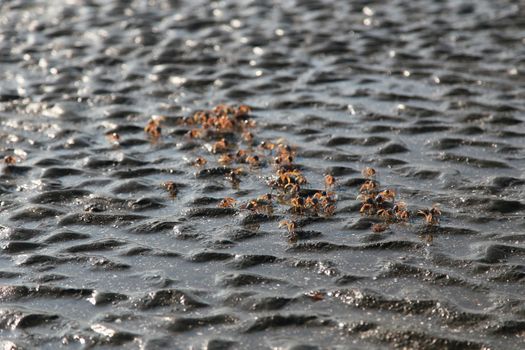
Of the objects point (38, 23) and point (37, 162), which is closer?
point (37, 162)

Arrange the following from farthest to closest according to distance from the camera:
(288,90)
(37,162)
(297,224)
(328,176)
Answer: (288,90), (37,162), (328,176), (297,224)

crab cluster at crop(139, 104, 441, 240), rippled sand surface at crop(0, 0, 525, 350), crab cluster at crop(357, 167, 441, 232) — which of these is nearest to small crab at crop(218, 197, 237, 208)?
crab cluster at crop(139, 104, 441, 240)

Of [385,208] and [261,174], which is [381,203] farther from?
[261,174]

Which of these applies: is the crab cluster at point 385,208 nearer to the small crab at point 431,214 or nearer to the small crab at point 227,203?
the small crab at point 431,214

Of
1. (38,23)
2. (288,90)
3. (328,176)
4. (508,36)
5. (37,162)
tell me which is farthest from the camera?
(38,23)

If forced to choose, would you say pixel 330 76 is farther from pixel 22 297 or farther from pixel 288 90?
pixel 22 297

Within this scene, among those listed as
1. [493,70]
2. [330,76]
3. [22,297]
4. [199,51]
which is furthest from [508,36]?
[22,297]

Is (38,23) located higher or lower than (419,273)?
higher
